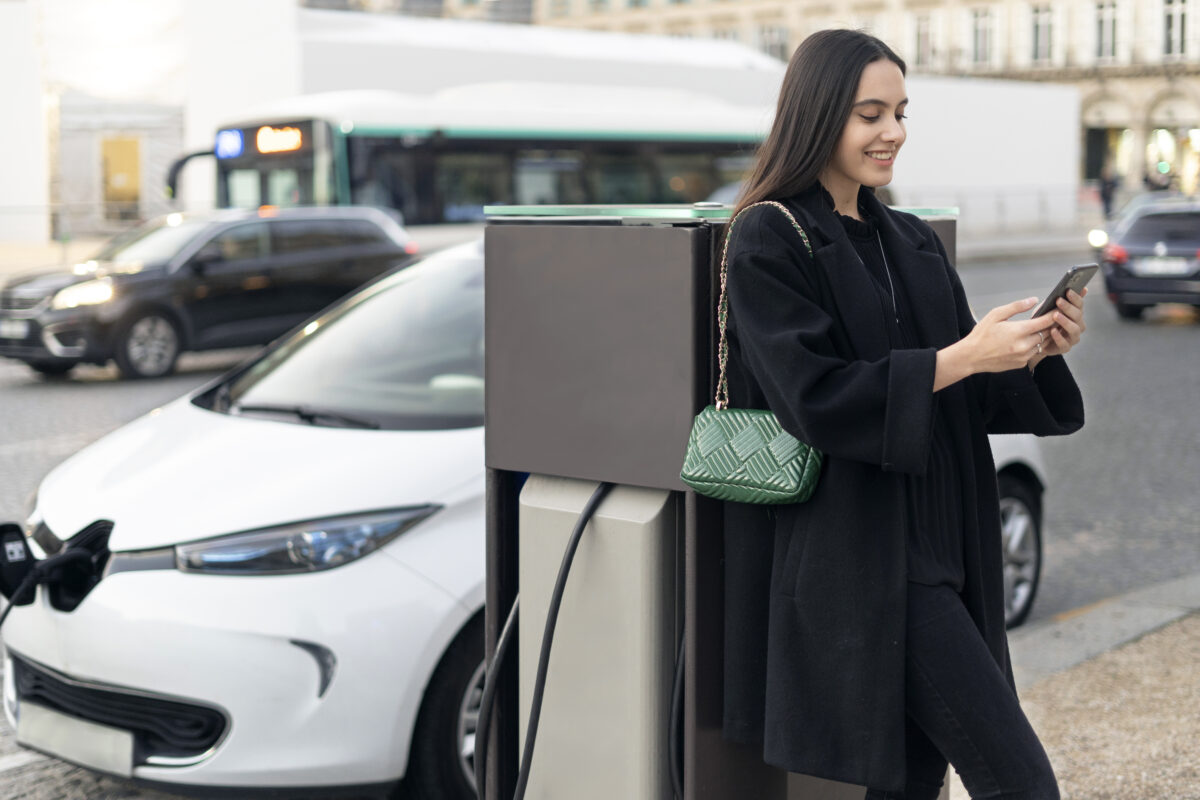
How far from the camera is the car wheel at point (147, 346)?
43.2 feet

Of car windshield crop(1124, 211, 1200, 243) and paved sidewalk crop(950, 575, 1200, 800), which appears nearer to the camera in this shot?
paved sidewalk crop(950, 575, 1200, 800)

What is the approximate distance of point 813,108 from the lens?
7.72ft

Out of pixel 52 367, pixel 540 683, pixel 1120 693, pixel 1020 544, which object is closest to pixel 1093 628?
pixel 1020 544

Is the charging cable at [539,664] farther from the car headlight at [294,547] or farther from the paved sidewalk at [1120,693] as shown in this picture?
the paved sidewalk at [1120,693]

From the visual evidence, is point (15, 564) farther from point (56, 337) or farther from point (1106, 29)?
point (1106, 29)

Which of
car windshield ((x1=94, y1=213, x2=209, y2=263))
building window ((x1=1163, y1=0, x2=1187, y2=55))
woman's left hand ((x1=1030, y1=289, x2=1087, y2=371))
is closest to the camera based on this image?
woman's left hand ((x1=1030, y1=289, x2=1087, y2=371))

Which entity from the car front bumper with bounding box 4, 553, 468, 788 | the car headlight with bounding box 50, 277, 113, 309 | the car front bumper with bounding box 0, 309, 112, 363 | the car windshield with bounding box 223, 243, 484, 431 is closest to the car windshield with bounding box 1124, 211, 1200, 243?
the car headlight with bounding box 50, 277, 113, 309

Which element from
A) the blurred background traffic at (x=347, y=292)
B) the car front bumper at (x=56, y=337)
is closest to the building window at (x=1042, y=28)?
the blurred background traffic at (x=347, y=292)

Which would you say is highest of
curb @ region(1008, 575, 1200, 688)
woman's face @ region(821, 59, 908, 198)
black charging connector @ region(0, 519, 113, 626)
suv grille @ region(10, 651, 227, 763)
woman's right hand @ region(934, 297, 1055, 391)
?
woman's face @ region(821, 59, 908, 198)

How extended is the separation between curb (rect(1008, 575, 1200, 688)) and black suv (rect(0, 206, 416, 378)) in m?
9.53

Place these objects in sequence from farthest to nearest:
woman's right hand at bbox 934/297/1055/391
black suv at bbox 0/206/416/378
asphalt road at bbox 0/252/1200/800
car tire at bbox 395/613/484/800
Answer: black suv at bbox 0/206/416/378 → asphalt road at bbox 0/252/1200/800 → car tire at bbox 395/613/484/800 → woman's right hand at bbox 934/297/1055/391

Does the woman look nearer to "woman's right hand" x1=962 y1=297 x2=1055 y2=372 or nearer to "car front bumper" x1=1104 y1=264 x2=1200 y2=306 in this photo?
"woman's right hand" x1=962 y1=297 x2=1055 y2=372

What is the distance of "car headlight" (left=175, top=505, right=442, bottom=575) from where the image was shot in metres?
3.54

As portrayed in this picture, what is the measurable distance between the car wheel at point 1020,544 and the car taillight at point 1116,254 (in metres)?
12.8
